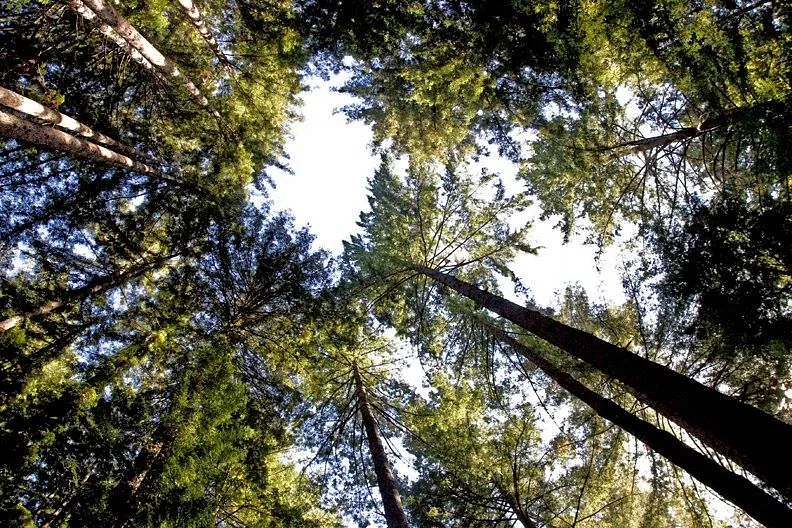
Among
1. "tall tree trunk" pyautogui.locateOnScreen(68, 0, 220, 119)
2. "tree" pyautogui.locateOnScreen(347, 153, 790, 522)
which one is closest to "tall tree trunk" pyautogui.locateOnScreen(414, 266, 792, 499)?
"tree" pyautogui.locateOnScreen(347, 153, 790, 522)

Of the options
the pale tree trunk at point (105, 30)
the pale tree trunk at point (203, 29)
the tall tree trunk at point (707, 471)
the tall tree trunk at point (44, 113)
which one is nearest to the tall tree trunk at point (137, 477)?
the tall tree trunk at point (44, 113)

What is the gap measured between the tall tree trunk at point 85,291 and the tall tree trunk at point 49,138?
102 inches

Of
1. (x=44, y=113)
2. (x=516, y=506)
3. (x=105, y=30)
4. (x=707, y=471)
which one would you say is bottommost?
(x=707, y=471)

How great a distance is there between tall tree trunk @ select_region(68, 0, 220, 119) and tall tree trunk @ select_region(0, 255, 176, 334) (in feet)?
12.7

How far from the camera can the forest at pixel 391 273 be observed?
475 centimetres

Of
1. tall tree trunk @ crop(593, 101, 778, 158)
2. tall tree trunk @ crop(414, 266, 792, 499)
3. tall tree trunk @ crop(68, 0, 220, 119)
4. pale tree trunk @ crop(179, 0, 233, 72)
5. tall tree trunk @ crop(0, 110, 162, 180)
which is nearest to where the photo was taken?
tall tree trunk @ crop(414, 266, 792, 499)

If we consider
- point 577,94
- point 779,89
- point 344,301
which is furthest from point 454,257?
point 779,89

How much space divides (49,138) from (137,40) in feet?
8.00

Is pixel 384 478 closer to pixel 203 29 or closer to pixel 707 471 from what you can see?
pixel 707 471

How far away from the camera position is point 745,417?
3.77 meters

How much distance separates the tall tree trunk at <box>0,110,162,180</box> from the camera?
17.5 ft

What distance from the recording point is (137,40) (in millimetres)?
7188

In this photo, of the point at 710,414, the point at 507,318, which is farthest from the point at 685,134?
the point at 710,414

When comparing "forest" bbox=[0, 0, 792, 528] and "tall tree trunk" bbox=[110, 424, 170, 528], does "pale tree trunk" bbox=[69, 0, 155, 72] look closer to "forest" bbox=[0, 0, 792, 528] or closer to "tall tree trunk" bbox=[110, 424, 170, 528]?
"forest" bbox=[0, 0, 792, 528]
